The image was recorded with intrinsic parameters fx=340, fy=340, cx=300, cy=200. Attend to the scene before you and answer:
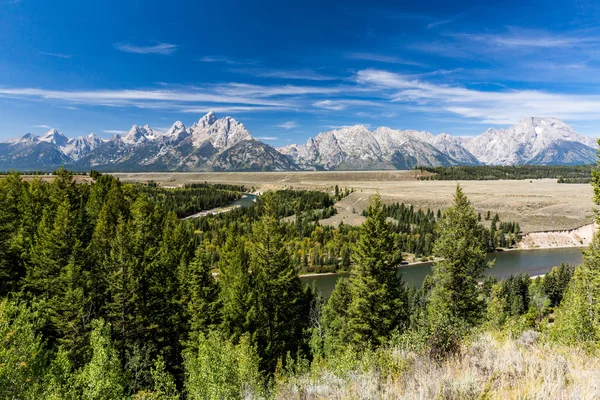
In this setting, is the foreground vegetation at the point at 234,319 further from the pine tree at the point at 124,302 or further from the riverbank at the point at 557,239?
the riverbank at the point at 557,239

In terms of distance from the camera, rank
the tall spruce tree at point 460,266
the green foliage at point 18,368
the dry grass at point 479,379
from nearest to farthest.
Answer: the dry grass at point 479,379
the green foliage at point 18,368
the tall spruce tree at point 460,266

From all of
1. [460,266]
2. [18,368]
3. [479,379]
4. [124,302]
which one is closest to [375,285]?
[460,266]

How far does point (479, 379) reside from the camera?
8.02m

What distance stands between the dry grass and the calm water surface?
217 feet

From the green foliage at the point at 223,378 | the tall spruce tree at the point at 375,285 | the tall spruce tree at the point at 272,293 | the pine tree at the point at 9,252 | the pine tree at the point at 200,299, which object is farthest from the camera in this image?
the pine tree at the point at 9,252

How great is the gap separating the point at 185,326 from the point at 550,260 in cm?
11162

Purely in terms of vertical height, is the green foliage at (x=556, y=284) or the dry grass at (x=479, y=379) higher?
the dry grass at (x=479, y=379)

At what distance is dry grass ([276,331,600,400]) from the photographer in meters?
6.93

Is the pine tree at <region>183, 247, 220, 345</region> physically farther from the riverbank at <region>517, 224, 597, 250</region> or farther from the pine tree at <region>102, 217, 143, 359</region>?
the riverbank at <region>517, 224, 597, 250</region>

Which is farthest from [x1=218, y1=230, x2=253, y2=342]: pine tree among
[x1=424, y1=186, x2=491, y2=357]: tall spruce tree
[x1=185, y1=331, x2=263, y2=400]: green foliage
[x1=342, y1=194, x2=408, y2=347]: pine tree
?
[x1=424, y1=186, x2=491, y2=357]: tall spruce tree

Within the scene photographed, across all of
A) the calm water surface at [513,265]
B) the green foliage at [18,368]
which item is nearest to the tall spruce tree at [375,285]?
the green foliage at [18,368]

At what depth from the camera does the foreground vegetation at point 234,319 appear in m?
11.1

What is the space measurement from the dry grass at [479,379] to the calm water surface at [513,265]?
6610 cm

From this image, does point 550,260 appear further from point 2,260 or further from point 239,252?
point 2,260
